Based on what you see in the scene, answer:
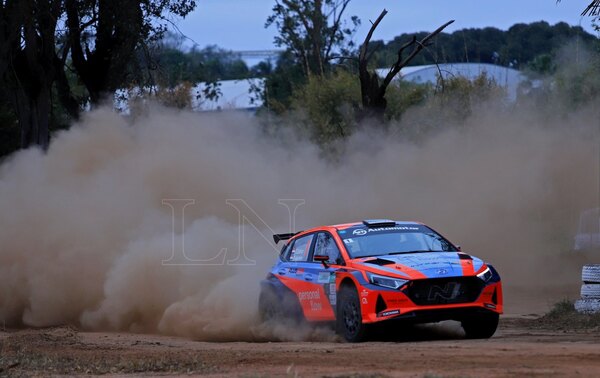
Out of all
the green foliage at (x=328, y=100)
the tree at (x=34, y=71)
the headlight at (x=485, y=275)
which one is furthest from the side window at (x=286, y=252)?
the green foliage at (x=328, y=100)

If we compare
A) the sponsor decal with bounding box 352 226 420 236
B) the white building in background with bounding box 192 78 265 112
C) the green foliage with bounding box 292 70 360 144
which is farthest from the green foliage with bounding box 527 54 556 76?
the sponsor decal with bounding box 352 226 420 236

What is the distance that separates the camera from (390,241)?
13148mm

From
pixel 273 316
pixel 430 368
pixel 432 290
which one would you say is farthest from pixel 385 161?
pixel 430 368

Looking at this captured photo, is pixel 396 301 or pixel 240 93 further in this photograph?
pixel 240 93

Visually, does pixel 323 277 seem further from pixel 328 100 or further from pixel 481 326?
pixel 328 100

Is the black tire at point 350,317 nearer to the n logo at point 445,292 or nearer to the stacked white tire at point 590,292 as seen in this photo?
the n logo at point 445,292

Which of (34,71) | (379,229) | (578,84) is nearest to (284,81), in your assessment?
(578,84)

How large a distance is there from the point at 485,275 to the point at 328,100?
27940 millimetres

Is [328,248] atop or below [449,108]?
below

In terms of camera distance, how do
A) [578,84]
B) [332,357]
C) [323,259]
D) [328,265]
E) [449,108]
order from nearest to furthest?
[332,357], [323,259], [328,265], [449,108], [578,84]

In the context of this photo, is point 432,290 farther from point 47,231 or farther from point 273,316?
point 47,231

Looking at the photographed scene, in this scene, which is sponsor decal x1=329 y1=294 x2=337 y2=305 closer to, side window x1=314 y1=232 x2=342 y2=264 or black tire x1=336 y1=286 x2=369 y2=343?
black tire x1=336 y1=286 x2=369 y2=343

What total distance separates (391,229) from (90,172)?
8.65 metres

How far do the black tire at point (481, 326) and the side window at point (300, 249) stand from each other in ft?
7.78
